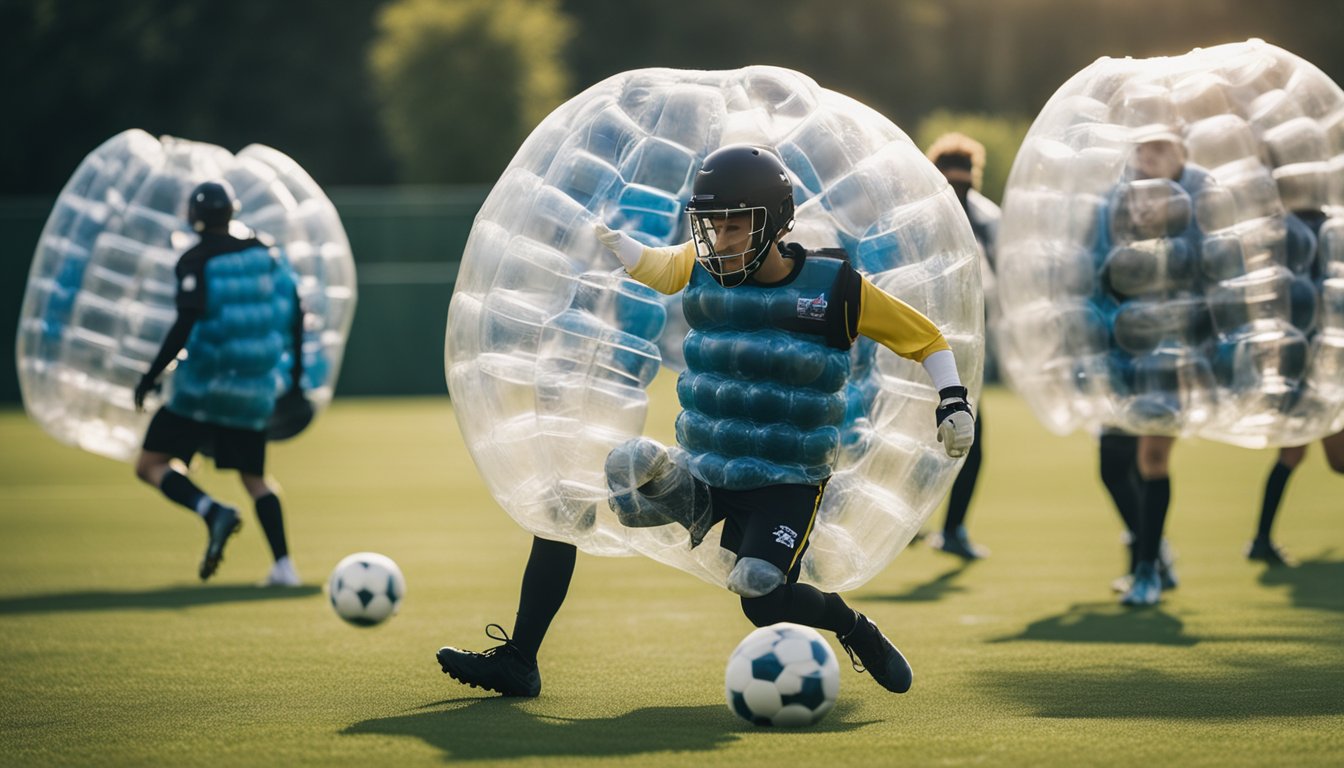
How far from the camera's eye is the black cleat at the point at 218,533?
29.0 feet

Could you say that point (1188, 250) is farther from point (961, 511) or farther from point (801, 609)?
point (801, 609)

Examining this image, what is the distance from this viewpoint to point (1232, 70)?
812 centimetres

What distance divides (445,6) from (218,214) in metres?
31.7

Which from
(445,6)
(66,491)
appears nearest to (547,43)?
(445,6)

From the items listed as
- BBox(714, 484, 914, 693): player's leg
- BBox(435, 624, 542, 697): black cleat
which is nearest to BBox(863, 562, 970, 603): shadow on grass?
BBox(714, 484, 914, 693): player's leg

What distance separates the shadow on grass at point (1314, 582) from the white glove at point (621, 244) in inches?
164

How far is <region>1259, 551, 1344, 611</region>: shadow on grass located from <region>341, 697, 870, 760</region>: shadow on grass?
3.46m

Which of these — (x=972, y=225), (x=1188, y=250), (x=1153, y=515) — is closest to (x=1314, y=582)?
(x=1153, y=515)

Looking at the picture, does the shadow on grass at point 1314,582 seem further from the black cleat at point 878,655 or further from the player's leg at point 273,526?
the player's leg at point 273,526

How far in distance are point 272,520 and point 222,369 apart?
2.89 feet

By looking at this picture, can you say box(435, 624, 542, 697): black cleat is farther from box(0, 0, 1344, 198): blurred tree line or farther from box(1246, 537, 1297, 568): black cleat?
→ box(0, 0, 1344, 198): blurred tree line

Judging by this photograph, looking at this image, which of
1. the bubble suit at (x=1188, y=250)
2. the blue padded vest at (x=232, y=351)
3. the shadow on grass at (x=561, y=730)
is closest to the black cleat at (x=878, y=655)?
the shadow on grass at (x=561, y=730)

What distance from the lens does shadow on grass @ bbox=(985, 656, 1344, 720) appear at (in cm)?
584

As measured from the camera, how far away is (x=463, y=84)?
128ft
